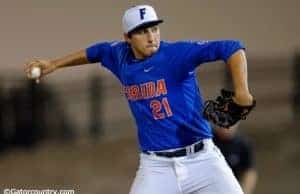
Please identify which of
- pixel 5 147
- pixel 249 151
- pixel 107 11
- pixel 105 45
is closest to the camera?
pixel 105 45

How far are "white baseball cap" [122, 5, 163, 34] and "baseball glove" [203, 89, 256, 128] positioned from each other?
41 centimetres

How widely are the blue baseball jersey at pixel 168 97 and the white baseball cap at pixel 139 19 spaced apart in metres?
0.12

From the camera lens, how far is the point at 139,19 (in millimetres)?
4129

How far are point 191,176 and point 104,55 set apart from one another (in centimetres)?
72

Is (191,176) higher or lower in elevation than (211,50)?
lower

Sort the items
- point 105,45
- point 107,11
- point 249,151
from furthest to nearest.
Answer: point 107,11 < point 249,151 < point 105,45

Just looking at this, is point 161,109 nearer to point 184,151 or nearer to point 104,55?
point 184,151

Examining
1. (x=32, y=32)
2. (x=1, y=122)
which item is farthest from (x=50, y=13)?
(x=1, y=122)

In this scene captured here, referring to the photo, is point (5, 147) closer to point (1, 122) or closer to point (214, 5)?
point (1, 122)

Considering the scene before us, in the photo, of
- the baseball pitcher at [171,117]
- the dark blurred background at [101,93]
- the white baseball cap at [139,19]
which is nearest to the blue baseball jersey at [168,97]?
the baseball pitcher at [171,117]

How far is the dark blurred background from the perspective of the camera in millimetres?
8531

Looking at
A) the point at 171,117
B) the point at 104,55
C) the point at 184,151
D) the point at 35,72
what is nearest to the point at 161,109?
the point at 171,117

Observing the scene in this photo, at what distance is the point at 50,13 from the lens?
8.66 meters

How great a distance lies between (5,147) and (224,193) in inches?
214
